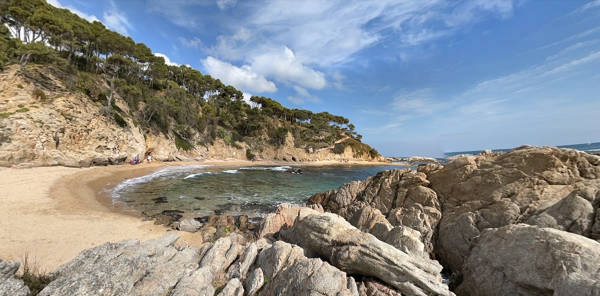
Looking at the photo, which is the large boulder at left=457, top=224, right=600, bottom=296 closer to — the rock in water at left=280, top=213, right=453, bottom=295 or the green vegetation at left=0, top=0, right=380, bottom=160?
the rock in water at left=280, top=213, right=453, bottom=295

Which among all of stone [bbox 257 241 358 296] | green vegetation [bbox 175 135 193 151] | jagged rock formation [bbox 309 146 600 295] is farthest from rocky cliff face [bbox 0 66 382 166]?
jagged rock formation [bbox 309 146 600 295]

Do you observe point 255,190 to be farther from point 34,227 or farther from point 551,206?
point 551,206

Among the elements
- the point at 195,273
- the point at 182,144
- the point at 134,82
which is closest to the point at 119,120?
the point at 182,144

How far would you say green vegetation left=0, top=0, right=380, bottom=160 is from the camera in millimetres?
30812

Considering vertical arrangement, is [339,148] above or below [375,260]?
above

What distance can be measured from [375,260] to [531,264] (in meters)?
3.64

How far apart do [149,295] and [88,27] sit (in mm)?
55819

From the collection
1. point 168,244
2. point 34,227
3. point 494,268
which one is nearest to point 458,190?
point 494,268

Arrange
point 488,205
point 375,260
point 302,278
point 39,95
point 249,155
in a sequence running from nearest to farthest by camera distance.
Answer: point 302,278 < point 375,260 < point 488,205 < point 39,95 < point 249,155

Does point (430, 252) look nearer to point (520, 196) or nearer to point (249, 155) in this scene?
point (520, 196)

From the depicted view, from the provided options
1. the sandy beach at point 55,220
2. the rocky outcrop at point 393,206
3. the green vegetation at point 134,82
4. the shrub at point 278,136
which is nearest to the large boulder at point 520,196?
the rocky outcrop at point 393,206

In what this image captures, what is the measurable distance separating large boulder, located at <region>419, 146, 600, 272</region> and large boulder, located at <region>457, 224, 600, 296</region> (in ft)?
4.34

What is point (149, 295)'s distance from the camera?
15.2 feet

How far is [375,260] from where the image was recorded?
5648mm
